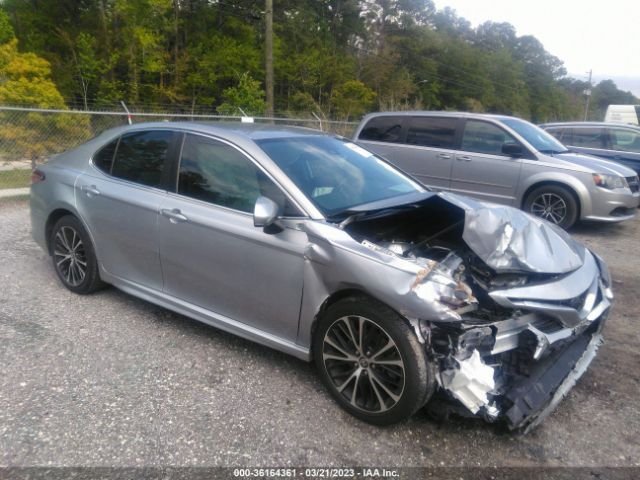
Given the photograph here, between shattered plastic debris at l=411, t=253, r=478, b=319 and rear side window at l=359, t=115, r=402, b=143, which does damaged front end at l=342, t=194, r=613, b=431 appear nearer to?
shattered plastic debris at l=411, t=253, r=478, b=319

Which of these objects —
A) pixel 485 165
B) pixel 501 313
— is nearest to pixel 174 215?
pixel 501 313

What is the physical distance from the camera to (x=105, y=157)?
4.32 metres

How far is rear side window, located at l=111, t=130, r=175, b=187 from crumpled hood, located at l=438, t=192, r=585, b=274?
224 centimetres

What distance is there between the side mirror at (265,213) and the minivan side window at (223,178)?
0.17 meters

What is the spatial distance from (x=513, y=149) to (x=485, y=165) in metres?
0.46

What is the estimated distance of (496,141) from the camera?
784 centimetres

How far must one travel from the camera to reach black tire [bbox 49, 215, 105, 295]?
430 cm

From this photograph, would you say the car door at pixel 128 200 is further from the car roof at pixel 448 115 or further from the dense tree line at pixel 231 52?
the dense tree line at pixel 231 52

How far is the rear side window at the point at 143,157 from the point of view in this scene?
3861mm

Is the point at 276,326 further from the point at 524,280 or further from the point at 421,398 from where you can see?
the point at 524,280

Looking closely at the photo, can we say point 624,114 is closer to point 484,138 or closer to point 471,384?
point 484,138

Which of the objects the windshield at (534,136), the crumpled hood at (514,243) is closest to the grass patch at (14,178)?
the windshield at (534,136)

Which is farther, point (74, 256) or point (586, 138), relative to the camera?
point (586, 138)

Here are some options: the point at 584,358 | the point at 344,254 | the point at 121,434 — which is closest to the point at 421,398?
the point at 344,254
